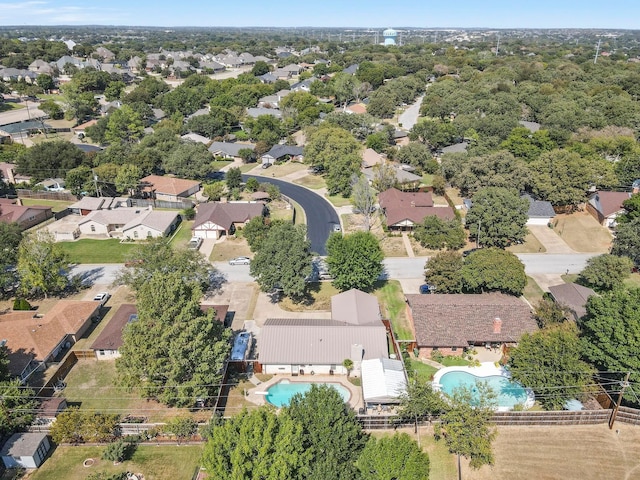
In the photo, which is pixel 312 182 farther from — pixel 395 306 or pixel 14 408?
pixel 14 408

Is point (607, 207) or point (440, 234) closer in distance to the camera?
point (440, 234)

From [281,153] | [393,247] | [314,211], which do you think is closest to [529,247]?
[393,247]

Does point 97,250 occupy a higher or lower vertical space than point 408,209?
lower

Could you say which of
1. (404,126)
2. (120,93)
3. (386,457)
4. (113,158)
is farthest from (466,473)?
(120,93)

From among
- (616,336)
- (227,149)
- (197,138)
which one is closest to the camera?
(616,336)

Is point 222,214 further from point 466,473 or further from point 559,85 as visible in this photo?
point 559,85

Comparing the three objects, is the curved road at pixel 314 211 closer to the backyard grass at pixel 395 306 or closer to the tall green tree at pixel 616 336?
the backyard grass at pixel 395 306

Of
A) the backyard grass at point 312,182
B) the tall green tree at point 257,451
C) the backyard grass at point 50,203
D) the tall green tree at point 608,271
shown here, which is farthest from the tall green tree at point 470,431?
the backyard grass at point 50,203
